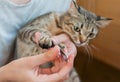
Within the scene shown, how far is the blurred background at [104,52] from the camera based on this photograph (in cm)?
123

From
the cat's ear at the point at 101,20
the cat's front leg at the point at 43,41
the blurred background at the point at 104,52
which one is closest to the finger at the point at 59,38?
the cat's front leg at the point at 43,41

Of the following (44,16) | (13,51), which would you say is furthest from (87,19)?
(13,51)

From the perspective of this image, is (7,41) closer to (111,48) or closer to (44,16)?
(44,16)

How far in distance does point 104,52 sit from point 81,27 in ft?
1.71

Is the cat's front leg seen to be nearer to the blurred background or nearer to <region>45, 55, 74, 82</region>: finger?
<region>45, 55, 74, 82</region>: finger

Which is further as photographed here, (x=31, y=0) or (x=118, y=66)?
(x=118, y=66)

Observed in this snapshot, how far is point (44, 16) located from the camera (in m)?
0.86

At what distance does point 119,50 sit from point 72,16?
49 cm

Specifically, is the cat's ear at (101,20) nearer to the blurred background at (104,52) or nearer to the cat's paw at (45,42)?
the cat's paw at (45,42)

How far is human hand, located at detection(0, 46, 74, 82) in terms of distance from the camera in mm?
565

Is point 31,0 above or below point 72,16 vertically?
above

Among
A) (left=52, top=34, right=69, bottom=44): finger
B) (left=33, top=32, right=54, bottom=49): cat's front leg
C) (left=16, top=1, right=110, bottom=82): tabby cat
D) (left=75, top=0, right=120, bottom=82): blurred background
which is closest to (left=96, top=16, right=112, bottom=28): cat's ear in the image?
(left=16, top=1, right=110, bottom=82): tabby cat

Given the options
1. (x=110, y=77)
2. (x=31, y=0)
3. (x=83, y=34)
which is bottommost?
(x=110, y=77)

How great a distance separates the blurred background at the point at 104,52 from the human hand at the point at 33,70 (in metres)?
0.67
